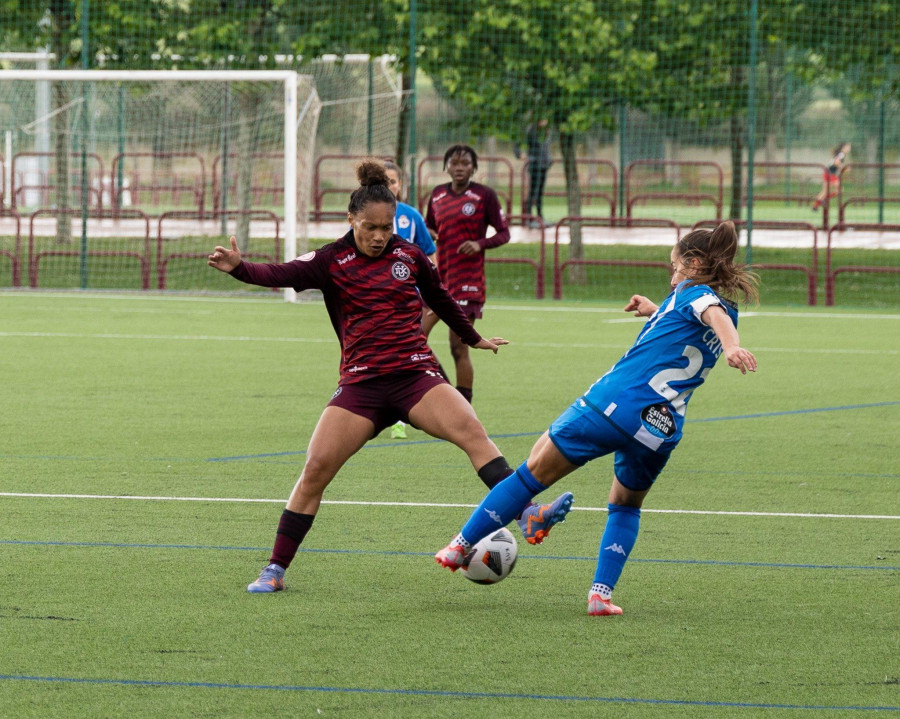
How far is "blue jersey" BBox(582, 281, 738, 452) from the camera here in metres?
5.42

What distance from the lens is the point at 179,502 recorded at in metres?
7.63

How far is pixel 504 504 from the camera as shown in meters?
5.64

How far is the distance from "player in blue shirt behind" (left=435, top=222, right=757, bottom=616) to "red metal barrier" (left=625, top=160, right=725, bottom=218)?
19.3m

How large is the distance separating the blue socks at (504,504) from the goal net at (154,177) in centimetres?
1542

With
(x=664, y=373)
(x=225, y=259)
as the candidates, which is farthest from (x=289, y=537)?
(x=664, y=373)

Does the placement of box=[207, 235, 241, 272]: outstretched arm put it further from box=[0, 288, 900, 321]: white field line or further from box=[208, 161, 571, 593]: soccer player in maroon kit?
box=[0, 288, 900, 321]: white field line

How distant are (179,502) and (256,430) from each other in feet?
8.03

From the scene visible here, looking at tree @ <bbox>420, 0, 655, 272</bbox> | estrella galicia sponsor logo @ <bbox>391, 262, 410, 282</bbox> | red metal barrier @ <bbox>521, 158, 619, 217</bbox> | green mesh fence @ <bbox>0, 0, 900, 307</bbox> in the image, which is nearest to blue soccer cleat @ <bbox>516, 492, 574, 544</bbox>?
estrella galicia sponsor logo @ <bbox>391, 262, 410, 282</bbox>

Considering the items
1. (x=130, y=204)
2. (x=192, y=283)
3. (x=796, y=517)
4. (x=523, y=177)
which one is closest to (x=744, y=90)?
(x=523, y=177)

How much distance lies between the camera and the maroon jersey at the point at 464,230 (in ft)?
37.4

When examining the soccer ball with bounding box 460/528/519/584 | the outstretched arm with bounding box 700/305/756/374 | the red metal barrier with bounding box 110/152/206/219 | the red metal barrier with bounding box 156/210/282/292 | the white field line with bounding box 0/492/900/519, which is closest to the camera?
the outstretched arm with bounding box 700/305/756/374

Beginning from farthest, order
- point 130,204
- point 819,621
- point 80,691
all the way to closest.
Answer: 1. point 130,204
2. point 819,621
3. point 80,691

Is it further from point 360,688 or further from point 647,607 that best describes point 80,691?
point 647,607

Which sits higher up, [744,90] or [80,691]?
[744,90]
